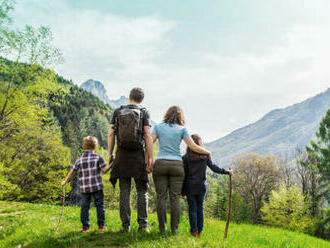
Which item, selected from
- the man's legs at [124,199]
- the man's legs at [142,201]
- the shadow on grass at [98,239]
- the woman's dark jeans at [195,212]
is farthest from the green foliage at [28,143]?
the woman's dark jeans at [195,212]

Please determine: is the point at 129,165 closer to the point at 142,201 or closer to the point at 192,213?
the point at 142,201

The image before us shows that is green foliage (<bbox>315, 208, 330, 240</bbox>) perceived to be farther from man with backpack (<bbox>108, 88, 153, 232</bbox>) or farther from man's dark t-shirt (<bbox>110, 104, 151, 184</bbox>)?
A: man's dark t-shirt (<bbox>110, 104, 151, 184</bbox>)

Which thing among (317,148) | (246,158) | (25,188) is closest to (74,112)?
(246,158)

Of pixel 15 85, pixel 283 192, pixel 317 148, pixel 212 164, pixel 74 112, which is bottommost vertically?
pixel 283 192

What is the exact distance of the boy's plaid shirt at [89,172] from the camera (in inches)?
249

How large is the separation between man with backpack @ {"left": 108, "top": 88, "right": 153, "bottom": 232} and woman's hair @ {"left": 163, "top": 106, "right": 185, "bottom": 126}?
1.33 ft

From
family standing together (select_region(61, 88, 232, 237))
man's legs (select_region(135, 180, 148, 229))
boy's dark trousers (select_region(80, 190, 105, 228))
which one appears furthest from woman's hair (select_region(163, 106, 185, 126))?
boy's dark trousers (select_region(80, 190, 105, 228))

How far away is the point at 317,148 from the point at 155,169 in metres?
33.3

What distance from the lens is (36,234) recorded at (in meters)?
6.39

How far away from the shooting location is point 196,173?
20.9 feet

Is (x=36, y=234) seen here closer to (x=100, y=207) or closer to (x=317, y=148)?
(x=100, y=207)

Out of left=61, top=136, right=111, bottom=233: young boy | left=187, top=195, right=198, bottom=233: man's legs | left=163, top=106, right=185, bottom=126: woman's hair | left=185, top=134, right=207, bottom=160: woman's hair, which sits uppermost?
left=163, top=106, right=185, bottom=126: woman's hair

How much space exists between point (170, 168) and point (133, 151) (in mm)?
784

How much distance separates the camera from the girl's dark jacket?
6.30 m
